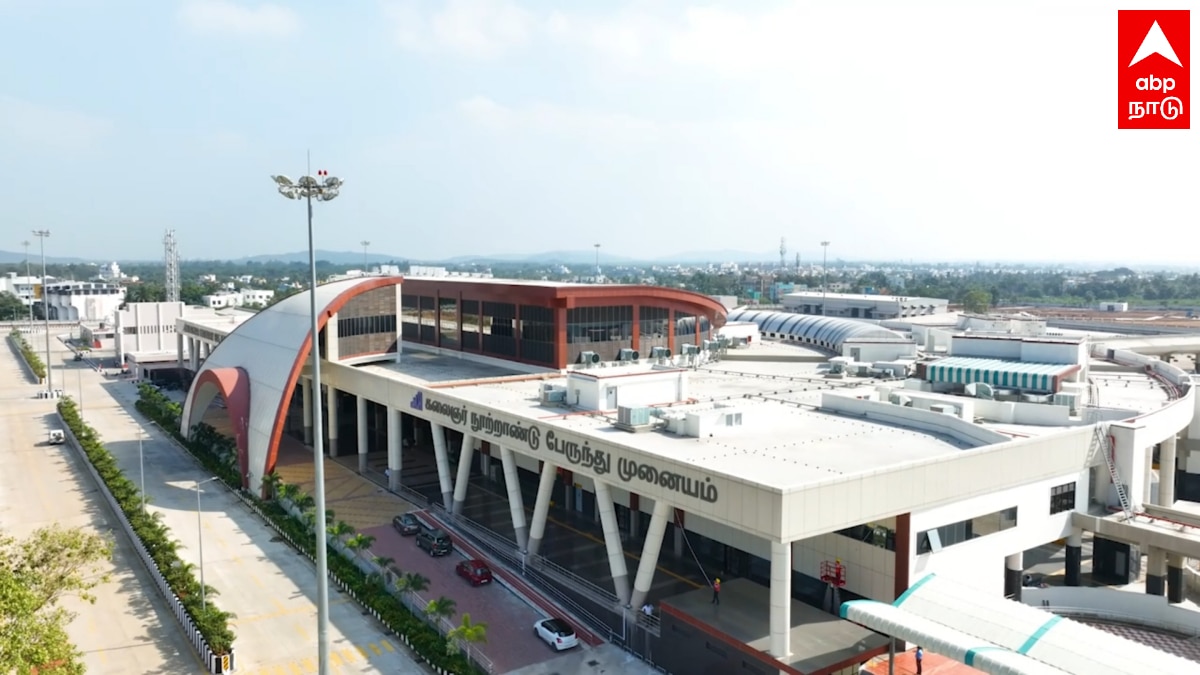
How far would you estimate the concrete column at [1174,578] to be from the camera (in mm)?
35031

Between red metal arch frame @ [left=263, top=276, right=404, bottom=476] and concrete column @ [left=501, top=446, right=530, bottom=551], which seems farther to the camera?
red metal arch frame @ [left=263, top=276, right=404, bottom=476]

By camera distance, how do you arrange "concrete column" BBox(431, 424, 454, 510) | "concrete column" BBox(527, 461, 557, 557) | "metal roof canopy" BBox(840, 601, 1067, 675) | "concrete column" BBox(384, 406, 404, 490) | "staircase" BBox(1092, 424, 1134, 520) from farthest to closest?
"concrete column" BBox(384, 406, 404, 490), "concrete column" BBox(431, 424, 454, 510), "concrete column" BBox(527, 461, 557, 557), "staircase" BBox(1092, 424, 1134, 520), "metal roof canopy" BBox(840, 601, 1067, 675)

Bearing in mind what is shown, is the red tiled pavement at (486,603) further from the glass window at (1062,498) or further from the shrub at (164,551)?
the glass window at (1062,498)

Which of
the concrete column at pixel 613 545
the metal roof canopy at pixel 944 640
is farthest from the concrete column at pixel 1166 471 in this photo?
the concrete column at pixel 613 545

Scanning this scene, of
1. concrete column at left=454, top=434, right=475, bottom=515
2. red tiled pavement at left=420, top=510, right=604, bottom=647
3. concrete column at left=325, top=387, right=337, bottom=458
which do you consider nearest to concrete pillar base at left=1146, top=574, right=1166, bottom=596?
red tiled pavement at left=420, top=510, right=604, bottom=647

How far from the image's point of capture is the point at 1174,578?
35156mm

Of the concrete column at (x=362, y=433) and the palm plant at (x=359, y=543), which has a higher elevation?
the concrete column at (x=362, y=433)

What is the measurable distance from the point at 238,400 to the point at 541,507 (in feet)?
96.1

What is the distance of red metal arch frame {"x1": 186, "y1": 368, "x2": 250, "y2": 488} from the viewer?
55562mm

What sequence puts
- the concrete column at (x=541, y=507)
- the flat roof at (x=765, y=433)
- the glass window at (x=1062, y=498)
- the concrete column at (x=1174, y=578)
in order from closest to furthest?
the flat roof at (x=765, y=433) < the concrete column at (x=1174, y=578) < the glass window at (x=1062, y=498) < the concrete column at (x=541, y=507)

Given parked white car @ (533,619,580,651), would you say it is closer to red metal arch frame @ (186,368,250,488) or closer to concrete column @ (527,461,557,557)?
concrete column @ (527,461,557,557)

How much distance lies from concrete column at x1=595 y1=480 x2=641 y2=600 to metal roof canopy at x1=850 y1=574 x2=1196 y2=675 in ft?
35.9

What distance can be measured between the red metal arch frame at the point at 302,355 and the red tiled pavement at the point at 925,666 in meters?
Answer: 32.8

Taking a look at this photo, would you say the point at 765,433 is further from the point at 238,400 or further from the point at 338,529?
the point at 238,400
